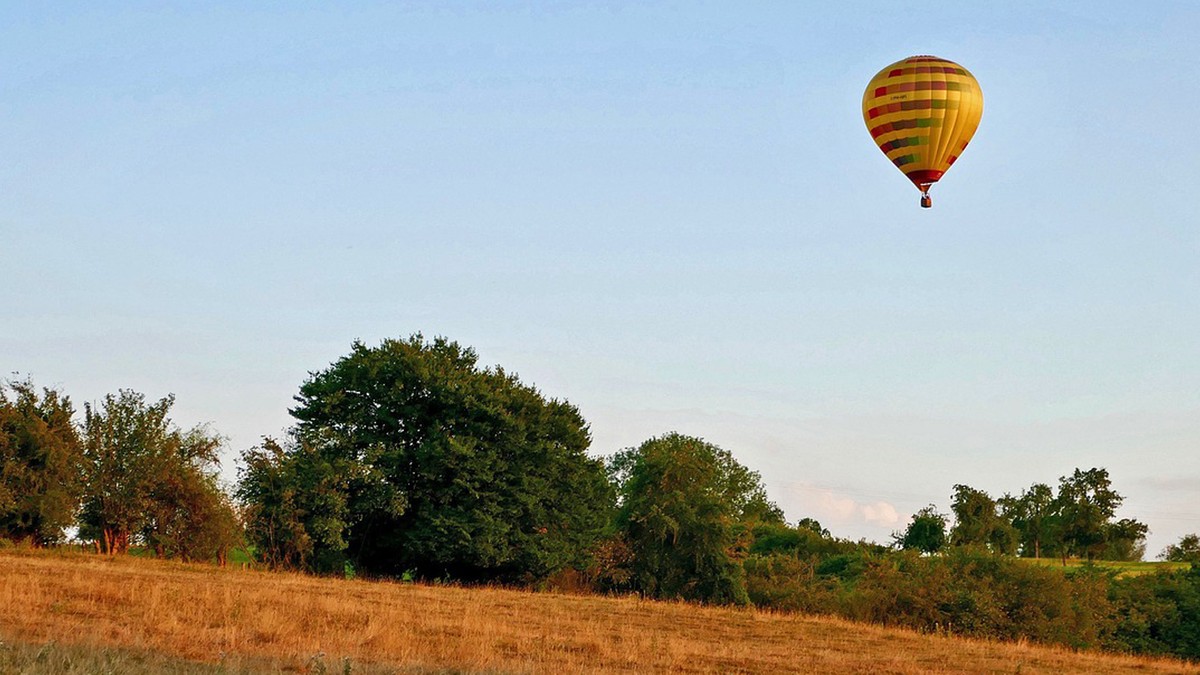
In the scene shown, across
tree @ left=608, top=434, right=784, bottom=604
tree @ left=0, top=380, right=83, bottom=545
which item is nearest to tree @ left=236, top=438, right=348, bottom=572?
tree @ left=0, top=380, right=83, bottom=545

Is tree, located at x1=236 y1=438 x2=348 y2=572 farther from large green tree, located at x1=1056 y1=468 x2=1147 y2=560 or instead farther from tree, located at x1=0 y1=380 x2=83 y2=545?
large green tree, located at x1=1056 y1=468 x2=1147 y2=560

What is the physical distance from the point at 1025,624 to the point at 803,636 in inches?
567

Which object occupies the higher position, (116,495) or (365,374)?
(365,374)

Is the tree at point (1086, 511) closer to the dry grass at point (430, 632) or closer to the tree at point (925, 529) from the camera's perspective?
the tree at point (925, 529)

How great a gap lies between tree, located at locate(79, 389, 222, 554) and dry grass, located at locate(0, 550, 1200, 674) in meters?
10.5

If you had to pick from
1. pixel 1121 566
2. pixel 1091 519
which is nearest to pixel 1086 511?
pixel 1091 519

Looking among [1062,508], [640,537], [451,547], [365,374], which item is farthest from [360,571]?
[1062,508]

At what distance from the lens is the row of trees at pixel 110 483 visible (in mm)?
43938

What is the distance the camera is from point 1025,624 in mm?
39000

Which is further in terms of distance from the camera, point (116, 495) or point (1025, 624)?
point (116, 495)

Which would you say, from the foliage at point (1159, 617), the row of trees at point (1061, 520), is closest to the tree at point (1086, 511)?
the row of trees at point (1061, 520)

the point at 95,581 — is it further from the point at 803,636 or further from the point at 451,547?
the point at 451,547

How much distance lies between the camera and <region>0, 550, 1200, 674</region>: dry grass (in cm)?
1797

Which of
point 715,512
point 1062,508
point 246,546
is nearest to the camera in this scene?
point 246,546
